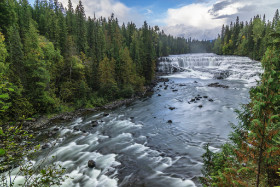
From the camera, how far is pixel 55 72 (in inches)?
1275

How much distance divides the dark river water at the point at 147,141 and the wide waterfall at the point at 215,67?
22945 mm

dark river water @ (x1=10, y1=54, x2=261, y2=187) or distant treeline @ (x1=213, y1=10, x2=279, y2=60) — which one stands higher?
distant treeline @ (x1=213, y1=10, x2=279, y2=60)

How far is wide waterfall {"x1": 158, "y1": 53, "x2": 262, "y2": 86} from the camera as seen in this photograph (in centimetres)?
5591

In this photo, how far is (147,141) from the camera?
1864cm

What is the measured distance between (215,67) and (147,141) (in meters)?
63.7

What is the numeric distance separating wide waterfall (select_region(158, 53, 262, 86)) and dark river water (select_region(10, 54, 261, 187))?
Answer: 22945 millimetres

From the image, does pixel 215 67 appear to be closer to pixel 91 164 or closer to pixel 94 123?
pixel 94 123

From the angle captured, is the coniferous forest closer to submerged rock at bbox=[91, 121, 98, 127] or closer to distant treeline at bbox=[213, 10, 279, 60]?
submerged rock at bbox=[91, 121, 98, 127]

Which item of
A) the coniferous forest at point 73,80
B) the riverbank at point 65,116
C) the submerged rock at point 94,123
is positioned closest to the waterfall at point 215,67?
the coniferous forest at point 73,80

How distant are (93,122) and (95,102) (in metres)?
8.90

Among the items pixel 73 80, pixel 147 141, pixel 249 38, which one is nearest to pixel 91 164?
pixel 147 141

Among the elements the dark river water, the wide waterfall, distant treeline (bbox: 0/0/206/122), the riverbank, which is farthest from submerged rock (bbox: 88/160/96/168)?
the wide waterfall

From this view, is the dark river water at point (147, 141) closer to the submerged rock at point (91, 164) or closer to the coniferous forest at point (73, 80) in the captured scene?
the submerged rock at point (91, 164)

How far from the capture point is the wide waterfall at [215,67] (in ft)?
183
